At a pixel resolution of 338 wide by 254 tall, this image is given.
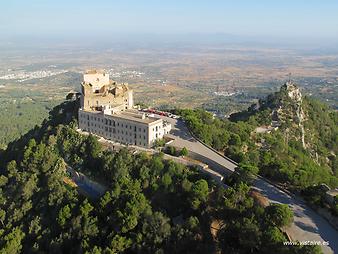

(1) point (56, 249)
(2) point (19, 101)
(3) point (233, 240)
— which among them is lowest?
(2) point (19, 101)

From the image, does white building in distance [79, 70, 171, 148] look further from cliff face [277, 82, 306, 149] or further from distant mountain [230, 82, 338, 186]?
cliff face [277, 82, 306, 149]

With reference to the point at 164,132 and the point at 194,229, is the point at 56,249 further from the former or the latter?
the point at 164,132

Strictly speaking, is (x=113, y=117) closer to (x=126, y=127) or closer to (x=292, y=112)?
(x=126, y=127)

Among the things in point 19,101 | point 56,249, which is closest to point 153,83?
point 19,101

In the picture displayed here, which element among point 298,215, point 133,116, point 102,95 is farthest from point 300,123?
point 298,215

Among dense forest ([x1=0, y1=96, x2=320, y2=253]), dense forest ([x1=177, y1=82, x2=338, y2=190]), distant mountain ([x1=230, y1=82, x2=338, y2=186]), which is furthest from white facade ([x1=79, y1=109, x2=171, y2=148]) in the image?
distant mountain ([x1=230, y1=82, x2=338, y2=186])
